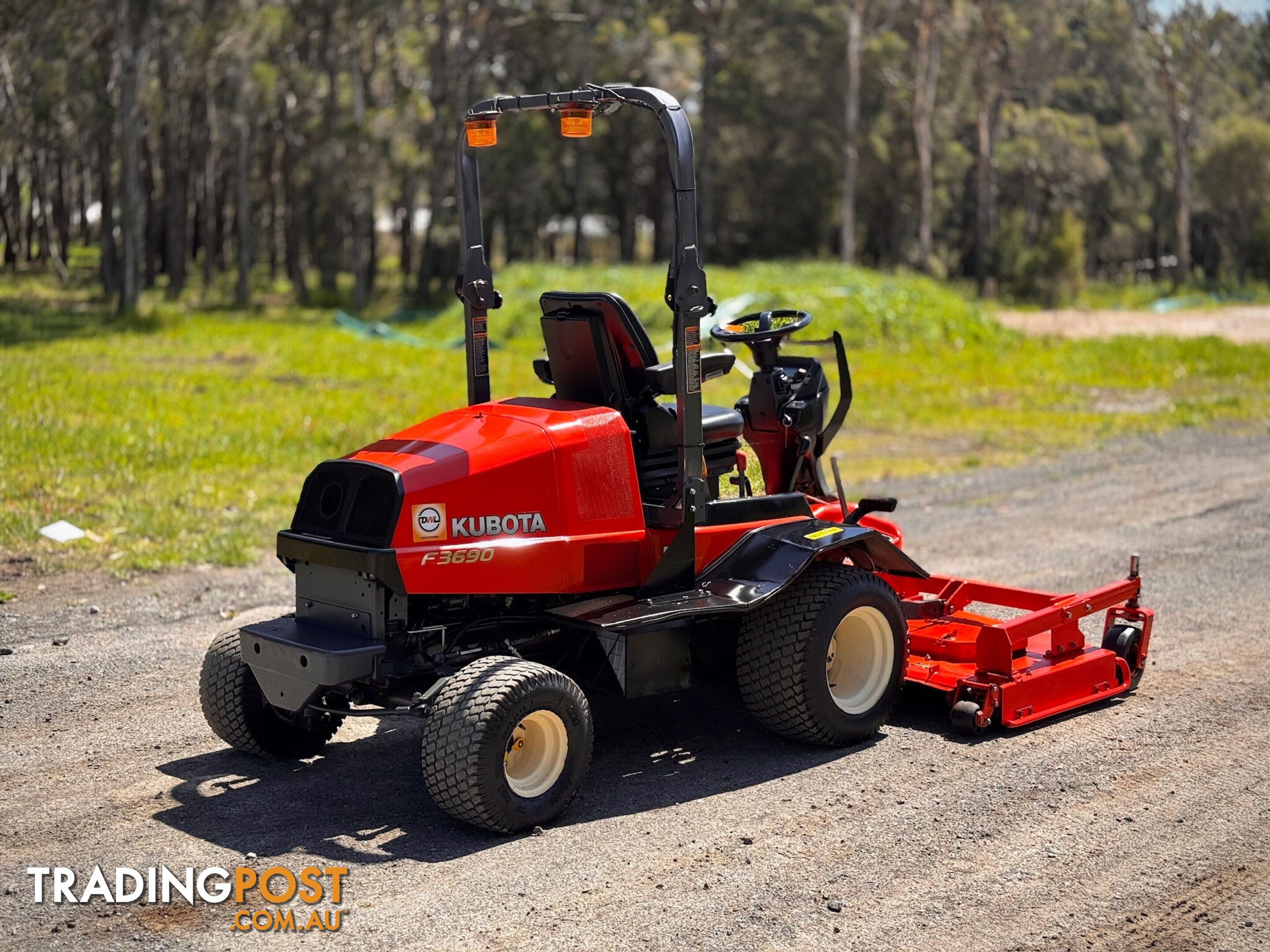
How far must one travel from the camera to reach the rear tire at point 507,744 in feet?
16.9

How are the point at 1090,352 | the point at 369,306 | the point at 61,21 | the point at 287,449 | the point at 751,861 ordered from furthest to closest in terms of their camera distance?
the point at 369,306, the point at 61,21, the point at 1090,352, the point at 287,449, the point at 751,861

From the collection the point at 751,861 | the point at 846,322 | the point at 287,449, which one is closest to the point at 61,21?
the point at 846,322

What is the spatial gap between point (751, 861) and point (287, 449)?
976cm

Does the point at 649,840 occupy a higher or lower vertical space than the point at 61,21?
lower

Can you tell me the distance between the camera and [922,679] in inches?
267

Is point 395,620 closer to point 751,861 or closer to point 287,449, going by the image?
point 751,861

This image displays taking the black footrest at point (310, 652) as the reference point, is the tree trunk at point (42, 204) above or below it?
above

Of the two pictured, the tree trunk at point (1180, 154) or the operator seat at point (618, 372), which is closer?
the operator seat at point (618, 372)

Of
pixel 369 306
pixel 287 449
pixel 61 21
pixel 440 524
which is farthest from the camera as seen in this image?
pixel 369 306

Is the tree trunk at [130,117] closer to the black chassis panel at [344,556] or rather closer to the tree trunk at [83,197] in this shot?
the tree trunk at [83,197]

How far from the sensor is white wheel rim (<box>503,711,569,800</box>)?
5410mm

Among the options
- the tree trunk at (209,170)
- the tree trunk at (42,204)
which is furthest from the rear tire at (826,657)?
the tree trunk at (42,204)

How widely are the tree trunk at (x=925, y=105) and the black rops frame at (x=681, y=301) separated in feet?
134

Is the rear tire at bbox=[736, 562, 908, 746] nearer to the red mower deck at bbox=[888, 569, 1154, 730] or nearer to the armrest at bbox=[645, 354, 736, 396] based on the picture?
the red mower deck at bbox=[888, 569, 1154, 730]
